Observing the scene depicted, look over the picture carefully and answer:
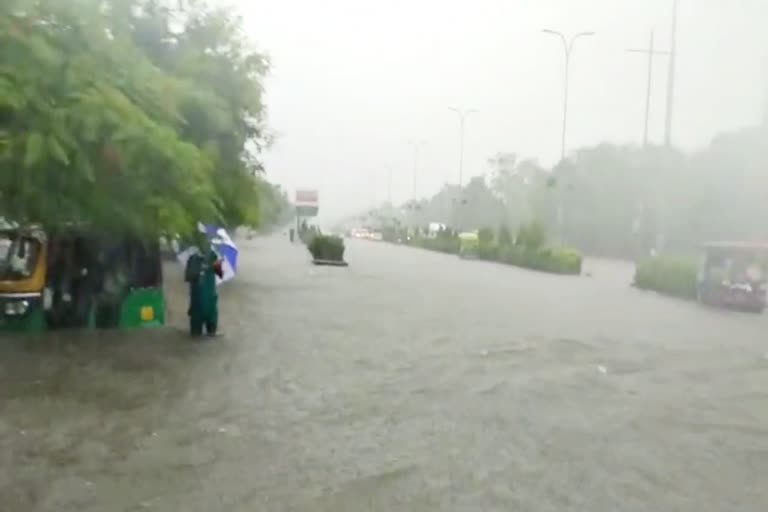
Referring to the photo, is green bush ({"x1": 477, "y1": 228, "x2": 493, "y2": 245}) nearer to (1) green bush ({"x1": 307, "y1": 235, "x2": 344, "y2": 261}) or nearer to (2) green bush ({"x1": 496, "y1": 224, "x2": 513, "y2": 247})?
(2) green bush ({"x1": 496, "y1": 224, "x2": 513, "y2": 247})

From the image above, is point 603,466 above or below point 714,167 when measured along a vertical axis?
below

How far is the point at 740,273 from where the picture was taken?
28.0 meters

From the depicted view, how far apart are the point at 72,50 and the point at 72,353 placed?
5.57m

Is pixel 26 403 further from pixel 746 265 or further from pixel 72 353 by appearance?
pixel 746 265

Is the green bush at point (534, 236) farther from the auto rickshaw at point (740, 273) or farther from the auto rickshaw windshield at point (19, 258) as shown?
the auto rickshaw windshield at point (19, 258)

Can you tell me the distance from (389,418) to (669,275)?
2330 cm

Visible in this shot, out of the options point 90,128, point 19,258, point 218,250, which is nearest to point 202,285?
point 19,258

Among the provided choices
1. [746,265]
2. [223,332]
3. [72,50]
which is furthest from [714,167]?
[72,50]

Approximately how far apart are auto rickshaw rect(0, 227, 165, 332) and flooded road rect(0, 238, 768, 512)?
560 mm

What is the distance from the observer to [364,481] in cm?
819

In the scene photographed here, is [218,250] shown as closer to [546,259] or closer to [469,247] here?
[546,259]

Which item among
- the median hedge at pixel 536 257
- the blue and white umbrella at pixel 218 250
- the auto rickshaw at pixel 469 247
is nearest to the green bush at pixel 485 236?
the median hedge at pixel 536 257

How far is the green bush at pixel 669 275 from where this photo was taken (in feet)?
103

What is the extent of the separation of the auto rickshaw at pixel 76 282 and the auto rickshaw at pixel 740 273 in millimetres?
15961
